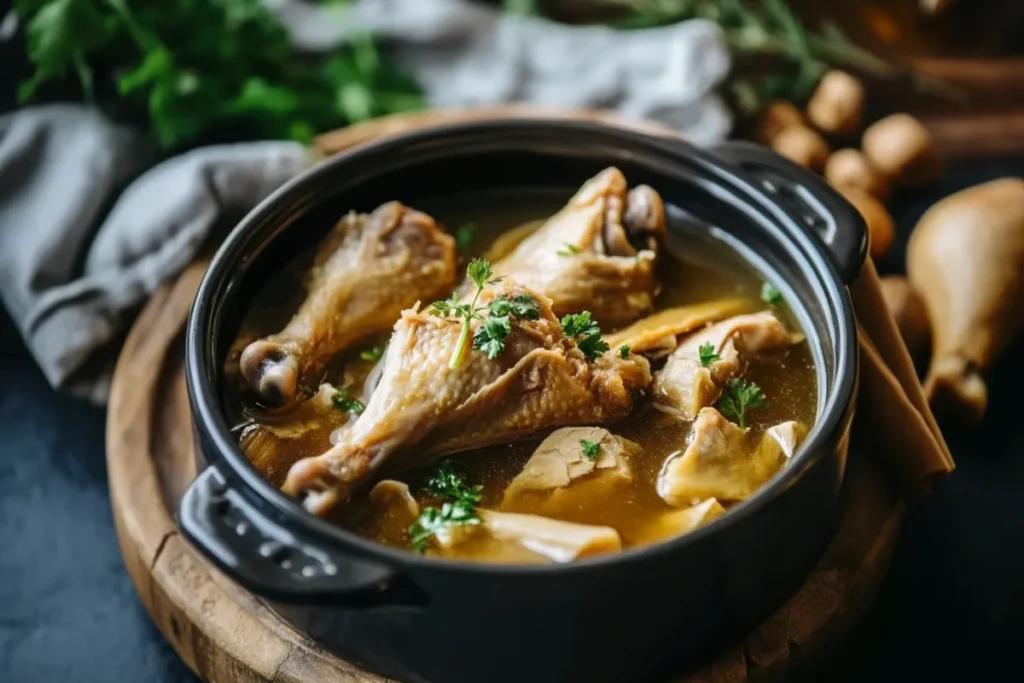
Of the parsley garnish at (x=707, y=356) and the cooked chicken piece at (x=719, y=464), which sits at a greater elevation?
the parsley garnish at (x=707, y=356)

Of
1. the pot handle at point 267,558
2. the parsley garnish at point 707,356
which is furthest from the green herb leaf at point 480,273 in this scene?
the pot handle at point 267,558

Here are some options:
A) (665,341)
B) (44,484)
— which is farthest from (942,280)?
(44,484)

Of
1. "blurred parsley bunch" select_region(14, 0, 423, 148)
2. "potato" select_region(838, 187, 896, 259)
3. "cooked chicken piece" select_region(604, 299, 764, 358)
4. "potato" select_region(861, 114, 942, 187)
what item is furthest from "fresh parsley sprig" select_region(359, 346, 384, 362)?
"potato" select_region(861, 114, 942, 187)

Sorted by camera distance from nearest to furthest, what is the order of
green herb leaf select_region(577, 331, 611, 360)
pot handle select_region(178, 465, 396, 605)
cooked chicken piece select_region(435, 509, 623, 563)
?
pot handle select_region(178, 465, 396, 605), cooked chicken piece select_region(435, 509, 623, 563), green herb leaf select_region(577, 331, 611, 360)

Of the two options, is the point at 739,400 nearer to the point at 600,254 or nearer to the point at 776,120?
the point at 600,254

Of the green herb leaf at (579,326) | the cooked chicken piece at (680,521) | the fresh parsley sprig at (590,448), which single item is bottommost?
the cooked chicken piece at (680,521)

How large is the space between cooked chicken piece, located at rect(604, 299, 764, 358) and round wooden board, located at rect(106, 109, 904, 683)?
0.33 meters

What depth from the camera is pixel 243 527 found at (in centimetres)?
152

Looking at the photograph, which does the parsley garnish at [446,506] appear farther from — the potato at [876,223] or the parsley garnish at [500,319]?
the potato at [876,223]

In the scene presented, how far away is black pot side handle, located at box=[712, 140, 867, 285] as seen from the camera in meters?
1.96

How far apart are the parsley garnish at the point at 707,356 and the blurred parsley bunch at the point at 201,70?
1.24 metres

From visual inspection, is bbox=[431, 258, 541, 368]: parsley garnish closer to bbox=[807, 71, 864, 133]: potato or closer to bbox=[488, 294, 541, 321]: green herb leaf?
bbox=[488, 294, 541, 321]: green herb leaf

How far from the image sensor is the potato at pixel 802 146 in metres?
2.84

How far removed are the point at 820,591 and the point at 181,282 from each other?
1351mm
